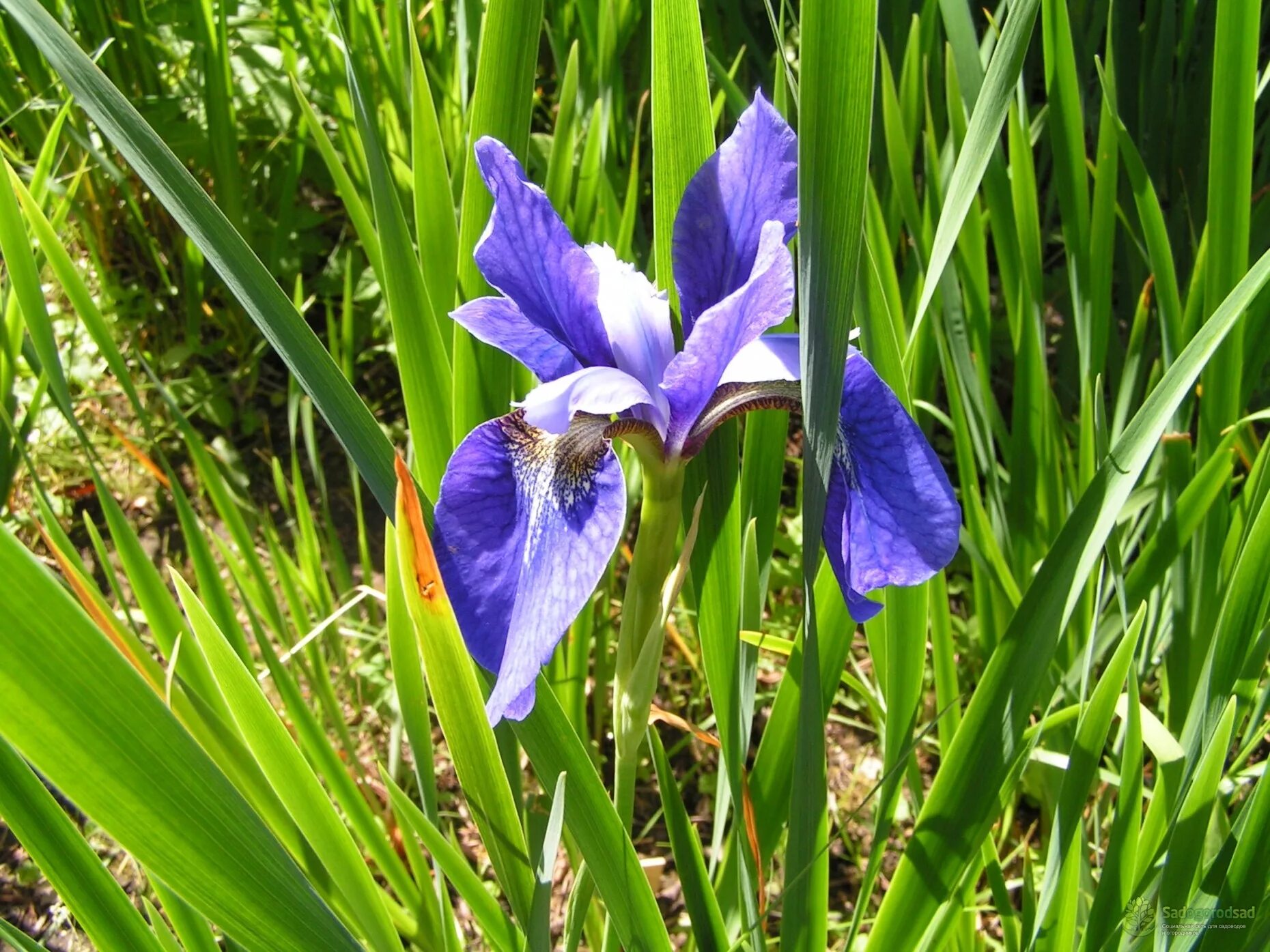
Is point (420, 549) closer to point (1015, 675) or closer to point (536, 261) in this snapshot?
point (536, 261)

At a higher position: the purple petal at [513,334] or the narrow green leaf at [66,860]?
the purple petal at [513,334]

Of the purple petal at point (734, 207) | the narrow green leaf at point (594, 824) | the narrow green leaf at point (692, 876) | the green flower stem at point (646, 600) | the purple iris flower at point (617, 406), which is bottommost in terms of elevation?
the narrow green leaf at point (692, 876)

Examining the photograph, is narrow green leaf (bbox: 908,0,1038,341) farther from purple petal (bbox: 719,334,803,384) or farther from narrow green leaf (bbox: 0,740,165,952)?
narrow green leaf (bbox: 0,740,165,952)

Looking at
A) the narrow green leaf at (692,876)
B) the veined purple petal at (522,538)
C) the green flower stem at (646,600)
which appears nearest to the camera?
the veined purple petal at (522,538)

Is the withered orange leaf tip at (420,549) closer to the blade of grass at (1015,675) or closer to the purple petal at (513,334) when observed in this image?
the purple petal at (513,334)

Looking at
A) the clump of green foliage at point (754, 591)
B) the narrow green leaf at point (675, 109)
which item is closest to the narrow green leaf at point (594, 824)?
the clump of green foliage at point (754, 591)

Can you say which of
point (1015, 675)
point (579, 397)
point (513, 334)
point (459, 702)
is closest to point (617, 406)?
point (579, 397)

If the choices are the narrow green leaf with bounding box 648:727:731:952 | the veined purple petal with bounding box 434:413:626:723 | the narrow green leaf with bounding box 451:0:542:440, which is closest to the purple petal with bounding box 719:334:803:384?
the veined purple petal with bounding box 434:413:626:723

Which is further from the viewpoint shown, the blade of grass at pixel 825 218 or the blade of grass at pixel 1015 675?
the blade of grass at pixel 1015 675
